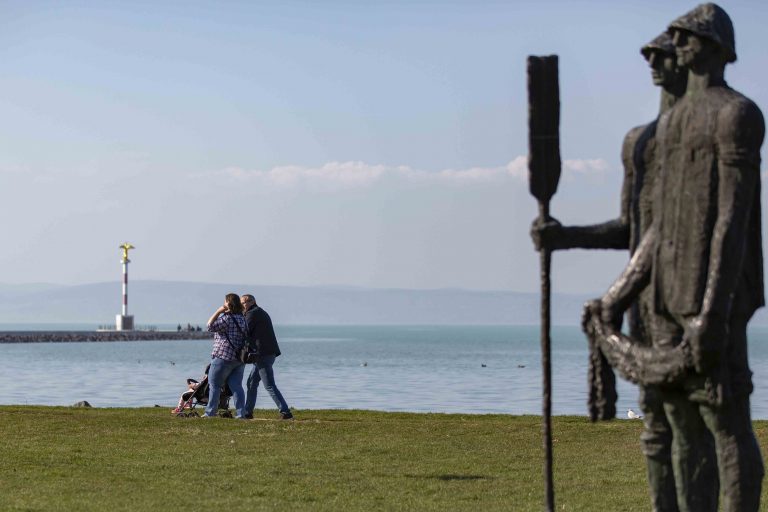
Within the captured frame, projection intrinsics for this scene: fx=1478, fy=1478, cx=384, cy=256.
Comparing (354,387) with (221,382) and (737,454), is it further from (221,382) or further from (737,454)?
(737,454)

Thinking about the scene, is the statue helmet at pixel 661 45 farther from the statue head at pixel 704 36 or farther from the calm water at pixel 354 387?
the calm water at pixel 354 387

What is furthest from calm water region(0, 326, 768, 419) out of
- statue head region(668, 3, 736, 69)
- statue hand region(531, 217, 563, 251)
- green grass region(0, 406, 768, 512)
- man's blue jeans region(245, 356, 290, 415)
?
statue head region(668, 3, 736, 69)

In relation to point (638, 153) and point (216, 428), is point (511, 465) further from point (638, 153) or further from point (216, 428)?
point (638, 153)

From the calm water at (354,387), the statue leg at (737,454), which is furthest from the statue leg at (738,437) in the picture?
the calm water at (354,387)

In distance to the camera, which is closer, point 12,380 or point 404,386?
point 404,386

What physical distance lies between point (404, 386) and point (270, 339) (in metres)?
50.0

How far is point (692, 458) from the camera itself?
8.80m

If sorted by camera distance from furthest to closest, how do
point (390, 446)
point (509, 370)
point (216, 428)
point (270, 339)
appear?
point (509, 370) → point (270, 339) → point (216, 428) → point (390, 446)

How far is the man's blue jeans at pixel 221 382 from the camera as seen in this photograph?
Result: 23.4m

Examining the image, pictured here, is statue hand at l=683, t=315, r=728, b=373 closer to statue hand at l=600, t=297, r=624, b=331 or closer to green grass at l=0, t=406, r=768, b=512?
statue hand at l=600, t=297, r=624, b=331

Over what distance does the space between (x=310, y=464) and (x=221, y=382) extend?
7.20 metres

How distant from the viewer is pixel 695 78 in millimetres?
8742

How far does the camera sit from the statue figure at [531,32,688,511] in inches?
350

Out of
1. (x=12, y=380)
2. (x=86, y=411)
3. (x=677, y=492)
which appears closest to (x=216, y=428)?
(x=86, y=411)
